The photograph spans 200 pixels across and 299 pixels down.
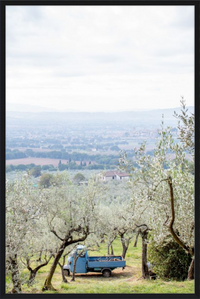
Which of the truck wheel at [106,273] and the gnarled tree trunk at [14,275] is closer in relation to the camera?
the gnarled tree trunk at [14,275]

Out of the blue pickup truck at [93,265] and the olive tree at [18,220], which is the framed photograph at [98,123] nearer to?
the olive tree at [18,220]

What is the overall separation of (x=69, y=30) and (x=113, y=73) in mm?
1610

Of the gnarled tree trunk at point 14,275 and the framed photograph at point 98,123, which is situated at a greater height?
the framed photograph at point 98,123

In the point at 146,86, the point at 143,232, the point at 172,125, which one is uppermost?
the point at 146,86

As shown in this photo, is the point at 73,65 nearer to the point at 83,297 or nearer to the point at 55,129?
the point at 55,129

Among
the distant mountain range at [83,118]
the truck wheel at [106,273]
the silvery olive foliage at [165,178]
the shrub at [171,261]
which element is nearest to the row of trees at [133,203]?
the silvery olive foliage at [165,178]

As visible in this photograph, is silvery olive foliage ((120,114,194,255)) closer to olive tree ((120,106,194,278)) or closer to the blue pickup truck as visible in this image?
olive tree ((120,106,194,278))

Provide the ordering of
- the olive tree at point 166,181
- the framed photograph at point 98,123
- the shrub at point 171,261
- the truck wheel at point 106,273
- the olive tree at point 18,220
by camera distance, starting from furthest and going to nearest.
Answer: the truck wheel at point 106,273
the shrub at point 171,261
the olive tree at point 18,220
the olive tree at point 166,181
the framed photograph at point 98,123

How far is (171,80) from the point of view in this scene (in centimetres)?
604

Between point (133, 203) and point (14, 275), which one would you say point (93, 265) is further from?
point (133, 203)

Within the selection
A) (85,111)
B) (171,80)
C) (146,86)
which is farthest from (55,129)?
(171,80)

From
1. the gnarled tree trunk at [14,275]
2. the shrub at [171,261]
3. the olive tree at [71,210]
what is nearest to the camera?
the gnarled tree trunk at [14,275]

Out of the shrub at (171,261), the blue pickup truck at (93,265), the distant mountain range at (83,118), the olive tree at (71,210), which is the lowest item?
the blue pickup truck at (93,265)

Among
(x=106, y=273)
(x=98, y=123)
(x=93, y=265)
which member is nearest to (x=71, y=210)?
(x=98, y=123)
